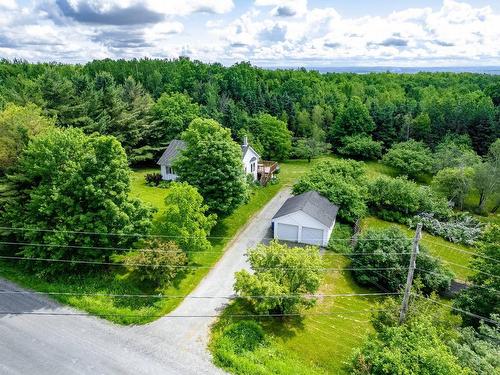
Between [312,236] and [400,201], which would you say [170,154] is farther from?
[400,201]

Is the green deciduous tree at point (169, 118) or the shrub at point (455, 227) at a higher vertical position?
the green deciduous tree at point (169, 118)

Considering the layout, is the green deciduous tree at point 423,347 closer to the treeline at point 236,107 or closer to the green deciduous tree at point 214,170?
the green deciduous tree at point 214,170

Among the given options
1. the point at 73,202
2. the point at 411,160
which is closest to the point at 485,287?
the point at 73,202

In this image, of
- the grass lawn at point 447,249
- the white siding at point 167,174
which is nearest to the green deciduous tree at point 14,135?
the white siding at point 167,174

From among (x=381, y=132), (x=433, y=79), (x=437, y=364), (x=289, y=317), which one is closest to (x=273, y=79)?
(x=381, y=132)

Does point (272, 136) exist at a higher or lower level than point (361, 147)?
higher

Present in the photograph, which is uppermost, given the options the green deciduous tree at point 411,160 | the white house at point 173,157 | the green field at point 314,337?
the white house at point 173,157

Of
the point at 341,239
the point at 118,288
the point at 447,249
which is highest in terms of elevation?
the point at 118,288
